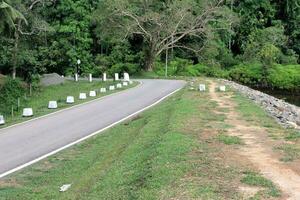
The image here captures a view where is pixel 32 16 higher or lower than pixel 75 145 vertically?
higher

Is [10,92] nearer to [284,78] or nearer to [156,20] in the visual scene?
[156,20]

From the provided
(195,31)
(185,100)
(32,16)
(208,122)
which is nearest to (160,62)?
(195,31)

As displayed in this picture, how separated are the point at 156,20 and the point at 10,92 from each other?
74.7 ft

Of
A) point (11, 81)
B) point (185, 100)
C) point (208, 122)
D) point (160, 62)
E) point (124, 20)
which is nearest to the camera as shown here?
point (208, 122)

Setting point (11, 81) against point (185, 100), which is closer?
point (185, 100)

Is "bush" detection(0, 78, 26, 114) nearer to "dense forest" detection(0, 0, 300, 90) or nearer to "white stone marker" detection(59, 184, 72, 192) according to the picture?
"dense forest" detection(0, 0, 300, 90)

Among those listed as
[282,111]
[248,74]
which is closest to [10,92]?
[282,111]

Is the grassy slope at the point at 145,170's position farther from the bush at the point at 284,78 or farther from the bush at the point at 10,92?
the bush at the point at 284,78

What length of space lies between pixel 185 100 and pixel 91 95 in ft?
30.2

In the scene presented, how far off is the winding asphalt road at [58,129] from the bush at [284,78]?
109ft

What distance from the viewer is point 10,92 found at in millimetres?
43500

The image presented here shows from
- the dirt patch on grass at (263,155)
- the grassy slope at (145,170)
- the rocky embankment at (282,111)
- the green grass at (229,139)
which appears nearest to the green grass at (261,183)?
the grassy slope at (145,170)

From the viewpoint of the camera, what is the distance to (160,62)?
67.9 metres

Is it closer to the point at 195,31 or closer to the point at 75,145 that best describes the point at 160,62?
the point at 195,31
